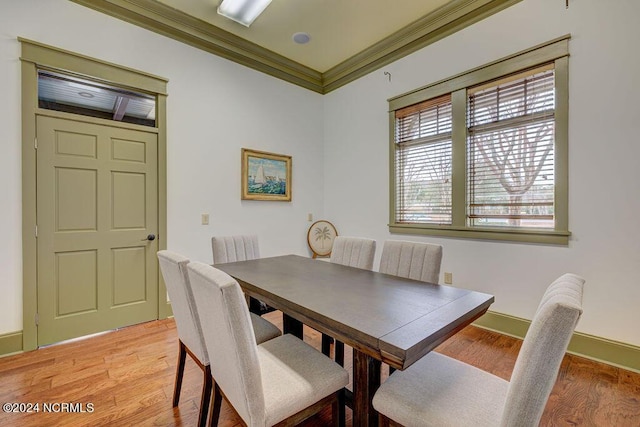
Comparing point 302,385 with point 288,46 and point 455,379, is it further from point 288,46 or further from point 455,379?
point 288,46

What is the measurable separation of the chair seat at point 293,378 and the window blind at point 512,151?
219cm

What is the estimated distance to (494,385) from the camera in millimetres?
1146

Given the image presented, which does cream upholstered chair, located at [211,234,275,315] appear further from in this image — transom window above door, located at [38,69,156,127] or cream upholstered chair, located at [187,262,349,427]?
transom window above door, located at [38,69,156,127]

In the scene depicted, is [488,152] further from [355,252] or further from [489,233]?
[355,252]

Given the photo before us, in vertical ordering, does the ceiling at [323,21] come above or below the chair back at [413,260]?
above

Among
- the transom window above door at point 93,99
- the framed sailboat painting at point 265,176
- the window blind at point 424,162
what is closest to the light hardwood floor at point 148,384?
the window blind at point 424,162

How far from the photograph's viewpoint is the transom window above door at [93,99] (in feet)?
8.19

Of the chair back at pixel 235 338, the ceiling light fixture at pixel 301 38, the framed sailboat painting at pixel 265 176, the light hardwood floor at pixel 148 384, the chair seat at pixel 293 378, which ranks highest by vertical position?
the ceiling light fixture at pixel 301 38

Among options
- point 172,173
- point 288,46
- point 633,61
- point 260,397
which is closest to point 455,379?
point 260,397

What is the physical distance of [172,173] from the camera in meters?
3.01

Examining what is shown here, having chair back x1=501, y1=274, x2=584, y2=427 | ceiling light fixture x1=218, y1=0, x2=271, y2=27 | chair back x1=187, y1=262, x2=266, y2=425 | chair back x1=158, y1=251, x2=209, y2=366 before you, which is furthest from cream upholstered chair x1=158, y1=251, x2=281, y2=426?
ceiling light fixture x1=218, y1=0, x2=271, y2=27

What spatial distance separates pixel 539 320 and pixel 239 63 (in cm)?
371

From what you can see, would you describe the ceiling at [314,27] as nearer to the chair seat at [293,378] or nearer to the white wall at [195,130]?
the white wall at [195,130]

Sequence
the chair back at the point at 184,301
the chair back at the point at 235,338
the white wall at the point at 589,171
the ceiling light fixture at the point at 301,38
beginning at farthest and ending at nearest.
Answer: the ceiling light fixture at the point at 301,38, the white wall at the point at 589,171, the chair back at the point at 184,301, the chair back at the point at 235,338
